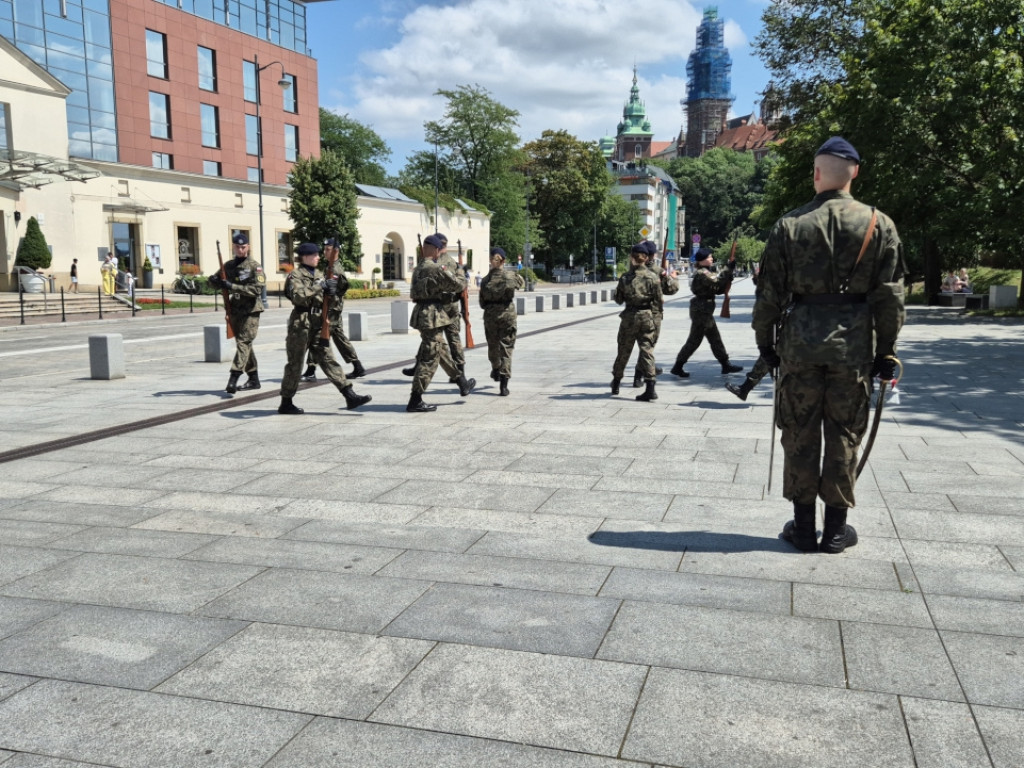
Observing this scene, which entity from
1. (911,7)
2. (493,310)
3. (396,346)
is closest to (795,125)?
(911,7)

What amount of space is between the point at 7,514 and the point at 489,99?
247 ft

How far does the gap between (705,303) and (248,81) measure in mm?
43762

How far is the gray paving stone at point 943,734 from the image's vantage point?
2.60m

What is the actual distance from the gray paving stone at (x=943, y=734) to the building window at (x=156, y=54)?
4678 centimetres

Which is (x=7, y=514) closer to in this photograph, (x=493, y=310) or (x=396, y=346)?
(x=493, y=310)

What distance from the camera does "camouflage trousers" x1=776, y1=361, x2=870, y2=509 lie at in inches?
172

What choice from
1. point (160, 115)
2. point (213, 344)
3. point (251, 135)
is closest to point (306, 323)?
point (213, 344)

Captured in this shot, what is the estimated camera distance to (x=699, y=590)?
13.1 feet

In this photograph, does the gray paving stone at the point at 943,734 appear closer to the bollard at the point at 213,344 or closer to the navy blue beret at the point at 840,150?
the navy blue beret at the point at 840,150

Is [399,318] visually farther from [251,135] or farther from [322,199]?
[251,135]

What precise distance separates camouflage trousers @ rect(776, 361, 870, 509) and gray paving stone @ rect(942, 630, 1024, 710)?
1059 mm

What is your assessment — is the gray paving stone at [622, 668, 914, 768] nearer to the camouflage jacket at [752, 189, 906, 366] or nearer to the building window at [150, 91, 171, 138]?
the camouflage jacket at [752, 189, 906, 366]

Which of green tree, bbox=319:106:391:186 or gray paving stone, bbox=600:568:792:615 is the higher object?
green tree, bbox=319:106:391:186

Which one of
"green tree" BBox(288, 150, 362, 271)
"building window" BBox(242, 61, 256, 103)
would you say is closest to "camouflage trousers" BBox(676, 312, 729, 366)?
"green tree" BBox(288, 150, 362, 271)
